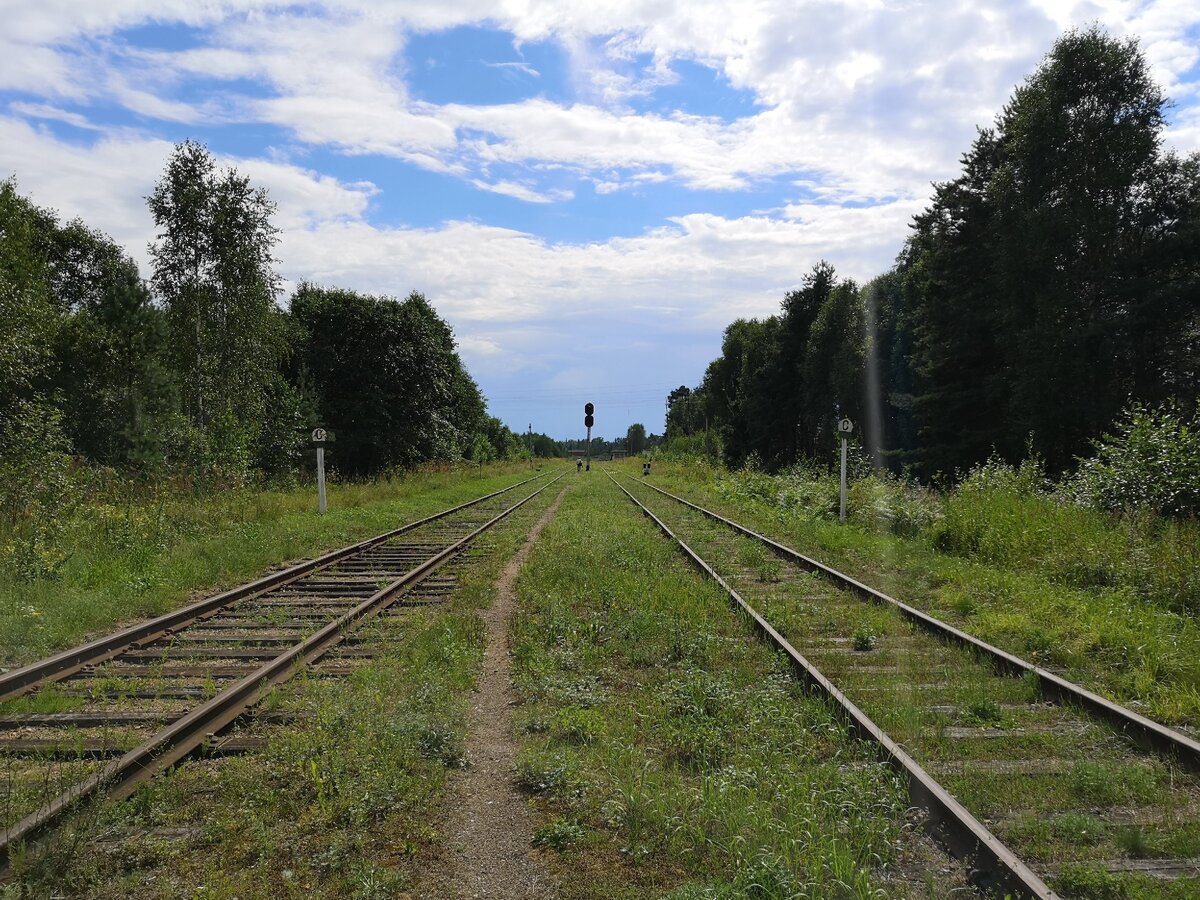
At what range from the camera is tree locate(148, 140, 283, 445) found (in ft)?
79.1

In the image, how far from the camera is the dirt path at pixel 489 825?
10.7ft

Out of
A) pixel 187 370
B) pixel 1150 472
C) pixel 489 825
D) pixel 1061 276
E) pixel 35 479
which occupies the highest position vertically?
pixel 1061 276

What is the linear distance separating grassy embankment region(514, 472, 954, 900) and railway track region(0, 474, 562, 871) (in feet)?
5.91

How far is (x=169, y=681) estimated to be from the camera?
19.0 ft

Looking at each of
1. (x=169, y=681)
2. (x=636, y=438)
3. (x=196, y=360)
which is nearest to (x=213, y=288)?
(x=196, y=360)

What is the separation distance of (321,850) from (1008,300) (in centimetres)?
2880

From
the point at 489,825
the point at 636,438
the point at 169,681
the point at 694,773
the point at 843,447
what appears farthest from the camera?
the point at 636,438

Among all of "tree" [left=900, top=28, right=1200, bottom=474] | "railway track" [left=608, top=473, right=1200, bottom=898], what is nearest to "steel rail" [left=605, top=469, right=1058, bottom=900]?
"railway track" [left=608, top=473, right=1200, bottom=898]

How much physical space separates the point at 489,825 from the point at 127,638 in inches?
186

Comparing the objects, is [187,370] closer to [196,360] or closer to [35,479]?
[196,360]

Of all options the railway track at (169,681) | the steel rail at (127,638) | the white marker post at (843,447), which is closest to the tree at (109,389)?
the steel rail at (127,638)

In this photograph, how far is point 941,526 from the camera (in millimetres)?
12844

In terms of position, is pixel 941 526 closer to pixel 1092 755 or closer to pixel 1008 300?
pixel 1092 755

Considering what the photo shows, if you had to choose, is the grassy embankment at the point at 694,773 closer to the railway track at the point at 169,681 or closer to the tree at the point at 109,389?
the railway track at the point at 169,681
